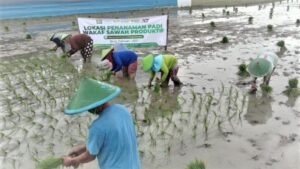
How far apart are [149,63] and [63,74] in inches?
101

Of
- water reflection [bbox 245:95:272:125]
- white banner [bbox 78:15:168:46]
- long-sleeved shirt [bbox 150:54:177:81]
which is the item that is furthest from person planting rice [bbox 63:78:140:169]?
white banner [bbox 78:15:168:46]

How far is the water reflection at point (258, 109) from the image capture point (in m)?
5.21

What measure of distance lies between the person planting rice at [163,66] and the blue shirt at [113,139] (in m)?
3.80

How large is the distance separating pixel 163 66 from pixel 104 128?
13.6ft

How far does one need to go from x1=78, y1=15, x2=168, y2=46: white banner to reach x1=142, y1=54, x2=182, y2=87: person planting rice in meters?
3.77

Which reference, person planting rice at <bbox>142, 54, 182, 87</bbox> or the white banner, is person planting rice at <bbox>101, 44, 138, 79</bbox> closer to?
person planting rice at <bbox>142, 54, 182, 87</bbox>

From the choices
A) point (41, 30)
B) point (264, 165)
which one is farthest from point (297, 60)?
point (41, 30)

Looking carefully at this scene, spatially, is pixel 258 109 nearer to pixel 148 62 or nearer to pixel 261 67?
pixel 261 67

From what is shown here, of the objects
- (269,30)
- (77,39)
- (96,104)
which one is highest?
(96,104)

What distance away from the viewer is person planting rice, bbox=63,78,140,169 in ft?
7.80

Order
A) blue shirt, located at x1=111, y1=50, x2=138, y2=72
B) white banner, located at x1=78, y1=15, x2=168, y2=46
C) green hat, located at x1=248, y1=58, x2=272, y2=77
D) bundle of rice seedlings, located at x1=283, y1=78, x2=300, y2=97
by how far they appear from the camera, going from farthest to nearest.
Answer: white banner, located at x1=78, y1=15, x2=168, y2=46 < blue shirt, located at x1=111, y1=50, x2=138, y2=72 < bundle of rice seedlings, located at x1=283, y1=78, x2=300, y2=97 < green hat, located at x1=248, y1=58, x2=272, y2=77

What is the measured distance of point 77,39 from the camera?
369 inches

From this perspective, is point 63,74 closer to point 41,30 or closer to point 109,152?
point 109,152

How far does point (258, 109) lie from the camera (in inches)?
220
